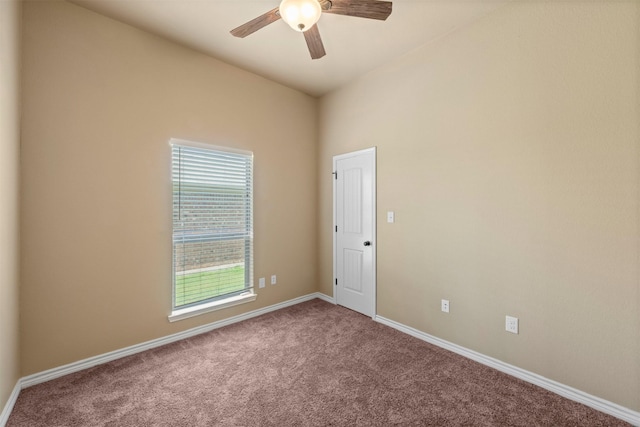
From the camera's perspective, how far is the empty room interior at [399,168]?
5.96 feet

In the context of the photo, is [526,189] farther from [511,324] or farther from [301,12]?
[301,12]

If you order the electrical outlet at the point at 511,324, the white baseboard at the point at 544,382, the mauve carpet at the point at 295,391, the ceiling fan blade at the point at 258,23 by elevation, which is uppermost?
the ceiling fan blade at the point at 258,23

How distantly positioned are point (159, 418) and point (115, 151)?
6.97ft

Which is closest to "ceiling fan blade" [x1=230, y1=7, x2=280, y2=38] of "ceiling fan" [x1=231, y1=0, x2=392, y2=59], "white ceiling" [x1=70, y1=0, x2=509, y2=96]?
"ceiling fan" [x1=231, y1=0, x2=392, y2=59]

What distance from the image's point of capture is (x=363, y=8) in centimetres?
176

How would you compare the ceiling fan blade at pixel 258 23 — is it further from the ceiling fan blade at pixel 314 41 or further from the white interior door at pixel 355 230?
the white interior door at pixel 355 230

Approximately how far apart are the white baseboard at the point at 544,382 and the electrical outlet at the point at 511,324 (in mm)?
283

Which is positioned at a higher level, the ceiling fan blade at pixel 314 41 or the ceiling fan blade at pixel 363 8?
the ceiling fan blade at pixel 363 8

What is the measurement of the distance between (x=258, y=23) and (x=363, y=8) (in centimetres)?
75

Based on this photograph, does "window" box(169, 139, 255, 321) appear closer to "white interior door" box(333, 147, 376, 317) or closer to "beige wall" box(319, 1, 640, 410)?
"white interior door" box(333, 147, 376, 317)

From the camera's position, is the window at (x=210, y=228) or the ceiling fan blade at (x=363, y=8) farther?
the window at (x=210, y=228)

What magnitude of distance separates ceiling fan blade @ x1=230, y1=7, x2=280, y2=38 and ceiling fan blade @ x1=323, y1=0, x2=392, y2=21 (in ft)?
1.21

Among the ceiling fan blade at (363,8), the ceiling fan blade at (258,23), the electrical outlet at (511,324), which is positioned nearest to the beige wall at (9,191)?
the ceiling fan blade at (258,23)

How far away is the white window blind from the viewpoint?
283 centimetres
